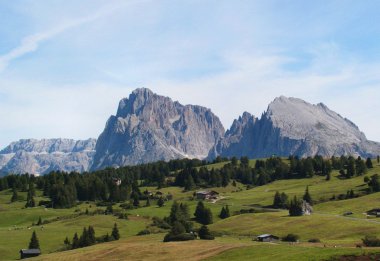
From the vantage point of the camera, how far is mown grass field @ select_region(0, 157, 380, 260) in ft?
265

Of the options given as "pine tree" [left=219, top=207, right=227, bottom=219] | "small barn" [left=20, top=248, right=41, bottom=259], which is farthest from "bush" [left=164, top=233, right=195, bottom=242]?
"pine tree" [left=219, top=207, right=227, bottom=219]

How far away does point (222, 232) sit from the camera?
5536 inches

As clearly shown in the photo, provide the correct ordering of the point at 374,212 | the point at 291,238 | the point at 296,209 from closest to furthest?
1. the point at 291,238
2. the point at 374,212
3. the point at 296,209

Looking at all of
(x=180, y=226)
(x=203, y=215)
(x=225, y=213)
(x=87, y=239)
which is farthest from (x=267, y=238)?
(x=225, y=213)

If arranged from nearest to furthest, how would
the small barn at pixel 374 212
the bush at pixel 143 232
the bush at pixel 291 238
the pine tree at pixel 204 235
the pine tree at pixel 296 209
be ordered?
1. the bush at pixel 291 238
2. the pine tree at pixel 204 235
3. the bush at pixel 143 232
4. the small barn at pixel 374 212
5. the pine tree at pixel 296 209

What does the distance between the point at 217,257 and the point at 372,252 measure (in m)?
25.3

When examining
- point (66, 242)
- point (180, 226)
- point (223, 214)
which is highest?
point (180, 226)

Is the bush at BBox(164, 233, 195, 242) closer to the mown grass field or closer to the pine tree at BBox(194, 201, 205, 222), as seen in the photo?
the mown grass field

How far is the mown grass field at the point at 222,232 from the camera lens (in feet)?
265

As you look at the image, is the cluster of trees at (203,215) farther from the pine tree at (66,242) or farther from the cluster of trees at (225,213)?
the pine tree at (66,242)

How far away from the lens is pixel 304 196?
604 feet

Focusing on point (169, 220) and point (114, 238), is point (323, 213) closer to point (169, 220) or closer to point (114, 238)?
point (169, 220)

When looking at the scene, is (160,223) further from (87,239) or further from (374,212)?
(374,212)

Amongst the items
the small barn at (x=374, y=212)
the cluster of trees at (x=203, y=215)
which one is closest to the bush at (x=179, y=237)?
the cluster of trees at (x=203, y=215)
